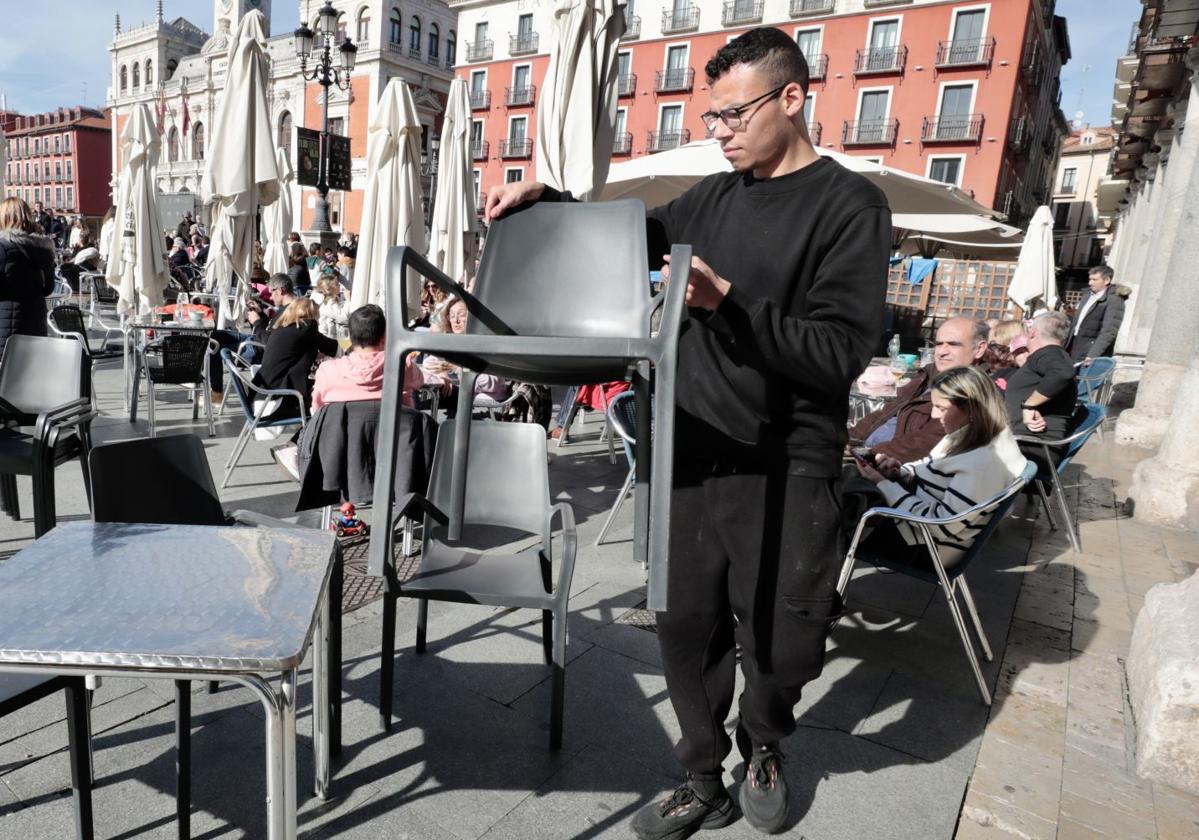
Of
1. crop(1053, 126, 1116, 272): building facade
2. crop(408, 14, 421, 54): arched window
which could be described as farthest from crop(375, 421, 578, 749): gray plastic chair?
crop(1053, 126, 1116, 272): building facade

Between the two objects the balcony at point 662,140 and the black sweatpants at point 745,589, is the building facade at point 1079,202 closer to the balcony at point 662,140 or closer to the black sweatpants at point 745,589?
the balcony at point 662,140

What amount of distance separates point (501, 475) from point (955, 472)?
1716 mm

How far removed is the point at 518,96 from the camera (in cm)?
3178

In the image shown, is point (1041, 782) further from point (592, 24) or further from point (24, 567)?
point (592, 24)

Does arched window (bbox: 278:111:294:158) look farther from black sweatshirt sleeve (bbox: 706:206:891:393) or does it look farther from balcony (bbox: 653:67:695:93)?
black sweatshirt sleeve (bbox: 706:206:891:393)

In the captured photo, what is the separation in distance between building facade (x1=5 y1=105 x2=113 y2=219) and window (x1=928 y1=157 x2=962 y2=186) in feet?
179

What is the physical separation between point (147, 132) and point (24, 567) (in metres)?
8.24

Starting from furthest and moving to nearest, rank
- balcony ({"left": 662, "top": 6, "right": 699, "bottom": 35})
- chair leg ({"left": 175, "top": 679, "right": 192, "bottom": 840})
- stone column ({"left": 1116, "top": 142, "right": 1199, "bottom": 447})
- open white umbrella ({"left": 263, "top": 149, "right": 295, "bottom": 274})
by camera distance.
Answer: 1. balcony ({"left": 662, "top": 6, "right": 699, "bottom": 35})
2. open white umbrella ({"left": 263, "top": 149, "right": 295, "bottom": 274})
3. stone column ({"left": 1116, "top": 142, "right": 1199, "bottom": 447})
4. chair leg ({"left": 175, "top": 679, "right": 192, "bottom": 840})

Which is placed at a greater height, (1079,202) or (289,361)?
(1079,202)

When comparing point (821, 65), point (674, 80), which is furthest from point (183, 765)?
point (674, 80)

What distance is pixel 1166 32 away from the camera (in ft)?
25.0

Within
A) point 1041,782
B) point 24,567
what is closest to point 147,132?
point 24,567

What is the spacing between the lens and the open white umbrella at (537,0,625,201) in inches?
158

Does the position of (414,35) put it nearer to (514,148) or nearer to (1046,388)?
(514,148)
